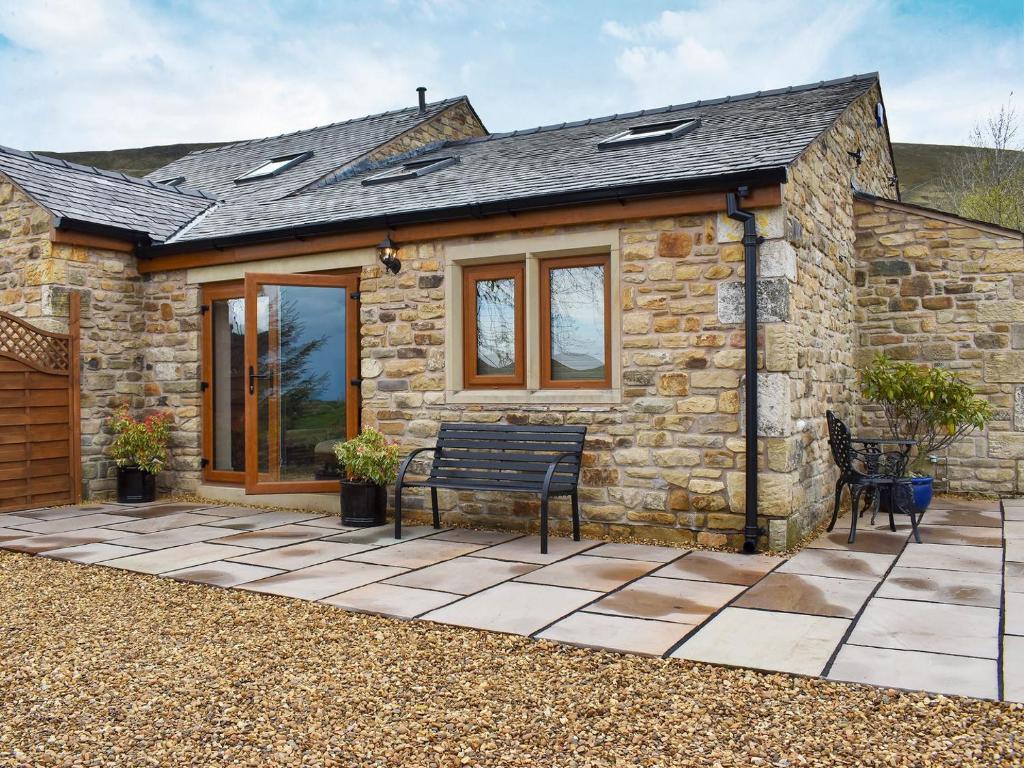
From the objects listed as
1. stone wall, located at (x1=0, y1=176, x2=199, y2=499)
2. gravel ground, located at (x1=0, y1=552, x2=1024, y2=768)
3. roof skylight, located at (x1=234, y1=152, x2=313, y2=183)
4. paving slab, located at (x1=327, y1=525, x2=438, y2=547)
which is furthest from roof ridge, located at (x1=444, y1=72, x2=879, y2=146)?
gravel ground, located at (x1=0, y1=552, x2=1024, y2=768)

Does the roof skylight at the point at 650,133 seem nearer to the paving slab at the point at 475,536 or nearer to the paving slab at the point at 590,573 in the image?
the paving slab at the point at 475,536

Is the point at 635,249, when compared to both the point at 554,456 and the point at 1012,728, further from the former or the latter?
the point at 1012,728

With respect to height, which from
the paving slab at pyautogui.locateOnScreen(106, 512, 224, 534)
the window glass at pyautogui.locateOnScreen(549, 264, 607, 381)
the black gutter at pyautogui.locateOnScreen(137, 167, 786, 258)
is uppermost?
the black gutter at pyautogui.locateOnScreen(137, 167, 786, 258)

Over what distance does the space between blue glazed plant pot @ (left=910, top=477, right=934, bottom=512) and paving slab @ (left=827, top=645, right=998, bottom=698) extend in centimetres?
393

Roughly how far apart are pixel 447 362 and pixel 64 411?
4.04m

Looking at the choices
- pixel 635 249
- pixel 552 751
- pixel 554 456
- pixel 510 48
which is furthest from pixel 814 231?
pixel 510 48

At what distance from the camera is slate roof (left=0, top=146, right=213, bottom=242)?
27.7 ft

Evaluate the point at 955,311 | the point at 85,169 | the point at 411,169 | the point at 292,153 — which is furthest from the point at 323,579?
the point at 292,153

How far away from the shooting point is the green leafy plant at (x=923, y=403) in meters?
7.72

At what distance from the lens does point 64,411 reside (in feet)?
27.0

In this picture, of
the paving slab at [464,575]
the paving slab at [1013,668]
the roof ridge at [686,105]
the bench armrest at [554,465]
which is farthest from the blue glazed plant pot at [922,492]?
the roof ridge at [686,105]

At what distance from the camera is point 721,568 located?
5316 mm

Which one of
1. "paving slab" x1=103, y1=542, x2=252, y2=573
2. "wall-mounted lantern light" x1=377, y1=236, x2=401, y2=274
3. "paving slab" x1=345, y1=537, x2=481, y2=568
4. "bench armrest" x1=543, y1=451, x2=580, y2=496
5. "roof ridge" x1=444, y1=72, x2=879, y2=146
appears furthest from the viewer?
"roof ridge" x1=444, y1=72, x2=879, y2=146

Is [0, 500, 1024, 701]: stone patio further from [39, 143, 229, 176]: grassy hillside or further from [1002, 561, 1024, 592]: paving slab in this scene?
[39, 143, 229, 176]: grassy hillside
